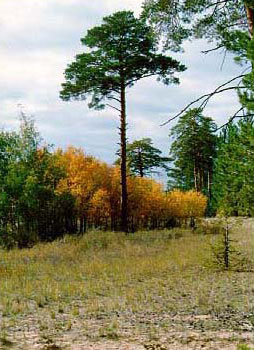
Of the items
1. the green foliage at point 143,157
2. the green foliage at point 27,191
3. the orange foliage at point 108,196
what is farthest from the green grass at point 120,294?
the green foliage at point 143,157

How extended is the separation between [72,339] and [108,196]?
20296 millimetres

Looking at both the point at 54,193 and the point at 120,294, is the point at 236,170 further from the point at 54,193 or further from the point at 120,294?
the point at 54,193

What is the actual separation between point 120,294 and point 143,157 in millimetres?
33354

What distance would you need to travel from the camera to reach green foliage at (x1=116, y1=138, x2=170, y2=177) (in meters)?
42.0

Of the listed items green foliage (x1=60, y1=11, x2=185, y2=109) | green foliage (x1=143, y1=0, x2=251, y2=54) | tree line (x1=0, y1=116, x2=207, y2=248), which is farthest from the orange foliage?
green foliage (x1=143, y1=0, x2=251, y2=54)

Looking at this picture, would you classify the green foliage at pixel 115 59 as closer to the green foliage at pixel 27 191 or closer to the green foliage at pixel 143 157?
the green foliage at pixel 27 191

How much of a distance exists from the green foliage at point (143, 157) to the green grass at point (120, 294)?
25.4 meters

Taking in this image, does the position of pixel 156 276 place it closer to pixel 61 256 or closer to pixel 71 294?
pixel 71 294

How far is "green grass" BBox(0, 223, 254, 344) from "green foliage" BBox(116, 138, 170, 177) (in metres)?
25.4

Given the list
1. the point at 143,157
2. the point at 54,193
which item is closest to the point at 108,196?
the point at 54,193

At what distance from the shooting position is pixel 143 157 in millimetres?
42469

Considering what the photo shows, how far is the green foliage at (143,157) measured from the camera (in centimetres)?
4205

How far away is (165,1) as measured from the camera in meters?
8.83

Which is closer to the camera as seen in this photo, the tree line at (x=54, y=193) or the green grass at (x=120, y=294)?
the green grass at (x=120, y=294)
